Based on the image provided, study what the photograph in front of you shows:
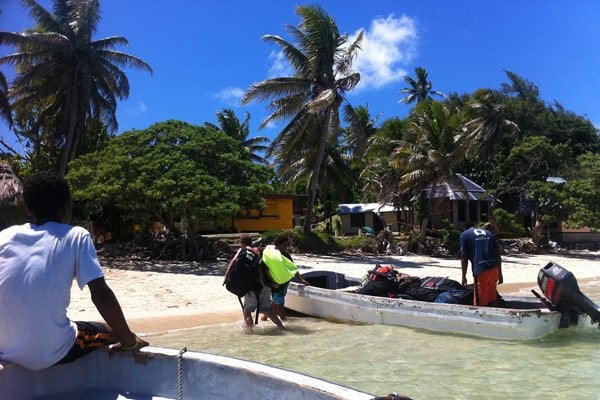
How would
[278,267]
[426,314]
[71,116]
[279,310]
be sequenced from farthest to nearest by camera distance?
[71,116]
[279,310]
[278,267]
[426,314]

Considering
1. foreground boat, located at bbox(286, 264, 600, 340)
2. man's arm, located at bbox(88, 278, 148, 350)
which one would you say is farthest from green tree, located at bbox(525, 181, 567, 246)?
man's arm, located at bbox(88, 278, 148, 350)

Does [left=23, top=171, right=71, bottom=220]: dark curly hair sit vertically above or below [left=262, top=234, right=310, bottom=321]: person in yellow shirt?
above

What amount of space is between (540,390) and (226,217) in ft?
47.1

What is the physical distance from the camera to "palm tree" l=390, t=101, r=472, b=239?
2672 cm

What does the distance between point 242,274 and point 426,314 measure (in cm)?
307

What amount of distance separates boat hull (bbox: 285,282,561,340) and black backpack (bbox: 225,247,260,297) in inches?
73.4

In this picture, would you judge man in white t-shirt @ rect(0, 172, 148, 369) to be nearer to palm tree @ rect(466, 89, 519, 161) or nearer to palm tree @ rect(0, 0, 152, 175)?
palm tree @ rect(0, 0, 152, 175)

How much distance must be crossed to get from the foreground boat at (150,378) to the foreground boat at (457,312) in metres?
5.73

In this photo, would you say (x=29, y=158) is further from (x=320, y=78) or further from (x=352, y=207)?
(x=352, y=207)

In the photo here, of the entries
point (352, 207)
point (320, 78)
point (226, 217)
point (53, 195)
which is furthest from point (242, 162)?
point (352, 207)

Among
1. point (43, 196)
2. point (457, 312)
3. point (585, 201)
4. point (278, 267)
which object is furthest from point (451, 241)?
point (43, 196)

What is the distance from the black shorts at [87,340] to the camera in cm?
318

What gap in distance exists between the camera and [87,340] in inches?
128

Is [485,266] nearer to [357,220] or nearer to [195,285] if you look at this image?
[195,285]
